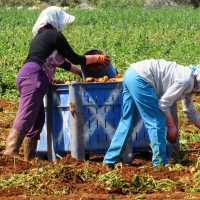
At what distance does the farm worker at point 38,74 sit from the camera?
20.0 feet

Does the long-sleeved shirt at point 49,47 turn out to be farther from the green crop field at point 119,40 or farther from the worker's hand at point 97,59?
the green crop field at point 119,40

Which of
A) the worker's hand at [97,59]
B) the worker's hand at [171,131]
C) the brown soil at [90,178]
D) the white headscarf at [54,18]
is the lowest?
the brown soil at [90,178]

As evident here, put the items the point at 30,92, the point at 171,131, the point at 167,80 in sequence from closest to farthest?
the point at 167,80, the point at 171,131, the point at 30,92

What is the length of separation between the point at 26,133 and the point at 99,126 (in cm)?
71

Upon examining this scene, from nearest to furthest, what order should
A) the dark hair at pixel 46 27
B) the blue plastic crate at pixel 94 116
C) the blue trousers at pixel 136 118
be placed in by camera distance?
1. the blue trousers at pixel 136 118
2. the blue plastic crate at pixel 94 116
3. the dark hair at pixel 46 27

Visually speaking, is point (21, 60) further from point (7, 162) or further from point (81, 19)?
point (81, 19)

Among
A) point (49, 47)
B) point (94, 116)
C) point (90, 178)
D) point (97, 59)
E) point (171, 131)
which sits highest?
point (49, 47)

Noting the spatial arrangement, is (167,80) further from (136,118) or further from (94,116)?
(94,116)

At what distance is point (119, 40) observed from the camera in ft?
59.1

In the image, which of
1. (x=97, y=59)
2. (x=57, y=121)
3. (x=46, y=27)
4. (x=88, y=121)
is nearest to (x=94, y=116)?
(x=88, y=121)

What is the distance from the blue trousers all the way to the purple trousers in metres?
0.82

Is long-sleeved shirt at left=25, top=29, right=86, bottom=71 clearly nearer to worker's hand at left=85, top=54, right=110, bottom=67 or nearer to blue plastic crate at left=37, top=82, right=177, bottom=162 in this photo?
worker's hand at left=85, top=54, right=110, bottom=67

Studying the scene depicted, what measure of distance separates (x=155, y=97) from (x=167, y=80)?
18cm

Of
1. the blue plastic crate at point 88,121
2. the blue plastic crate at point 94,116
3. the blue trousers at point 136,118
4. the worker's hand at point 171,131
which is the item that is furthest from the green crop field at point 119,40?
the worker's hand at point 171,131
